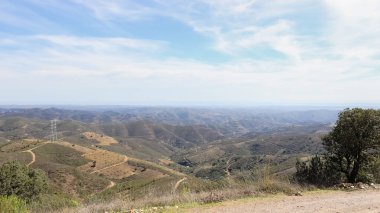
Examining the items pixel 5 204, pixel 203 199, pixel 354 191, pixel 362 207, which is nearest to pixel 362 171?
pixel 354 191

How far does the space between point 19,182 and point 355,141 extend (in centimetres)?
3876

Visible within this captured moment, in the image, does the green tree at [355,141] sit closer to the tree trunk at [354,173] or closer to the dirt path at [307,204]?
the tree trunk at [354,173]

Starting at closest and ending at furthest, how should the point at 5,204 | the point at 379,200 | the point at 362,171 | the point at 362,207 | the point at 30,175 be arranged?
the point at 5,204 → the point at 362,207 → the point at 379,200 → the point at 362,171 → the point at 30,175

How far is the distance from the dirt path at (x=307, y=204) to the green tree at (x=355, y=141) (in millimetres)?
4841

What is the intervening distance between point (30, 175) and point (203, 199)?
42.1 metres

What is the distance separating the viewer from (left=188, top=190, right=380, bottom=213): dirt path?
1005 centimetres

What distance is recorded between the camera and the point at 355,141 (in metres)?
17.1

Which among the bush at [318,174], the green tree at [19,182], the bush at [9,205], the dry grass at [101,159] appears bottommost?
the dry grass at [101,159]

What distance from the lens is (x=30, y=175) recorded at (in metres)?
47.5

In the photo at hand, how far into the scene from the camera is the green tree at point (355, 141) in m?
16.9

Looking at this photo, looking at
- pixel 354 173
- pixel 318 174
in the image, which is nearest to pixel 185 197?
pixel 318 174

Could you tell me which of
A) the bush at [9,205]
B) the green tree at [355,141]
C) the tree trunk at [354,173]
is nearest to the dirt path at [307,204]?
the tree trunk at [354,173]

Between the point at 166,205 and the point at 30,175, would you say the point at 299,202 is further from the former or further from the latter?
the point at 30,175

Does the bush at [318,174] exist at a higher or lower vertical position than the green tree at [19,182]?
higher
